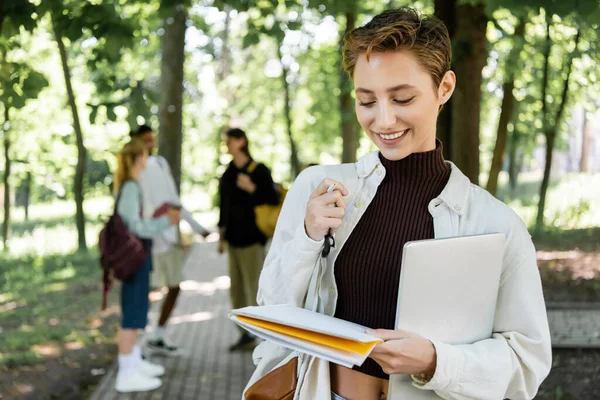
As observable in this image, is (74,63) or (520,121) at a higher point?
(74,63)

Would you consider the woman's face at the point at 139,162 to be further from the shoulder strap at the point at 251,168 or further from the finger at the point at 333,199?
the finger at the point at 333,199

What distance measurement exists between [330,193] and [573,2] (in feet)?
9.44

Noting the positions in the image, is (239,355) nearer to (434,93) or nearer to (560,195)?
(434,93)

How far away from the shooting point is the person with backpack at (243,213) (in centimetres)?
895

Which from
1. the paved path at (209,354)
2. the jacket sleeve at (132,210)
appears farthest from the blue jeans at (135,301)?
the paved path at (209,354)

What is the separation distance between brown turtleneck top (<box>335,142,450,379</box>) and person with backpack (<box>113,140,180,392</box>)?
17.3ft

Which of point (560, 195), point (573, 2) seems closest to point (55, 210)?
point (560, 195)

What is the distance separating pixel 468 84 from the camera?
270 inches

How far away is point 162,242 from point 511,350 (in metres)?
6.68

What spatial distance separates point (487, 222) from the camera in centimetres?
222

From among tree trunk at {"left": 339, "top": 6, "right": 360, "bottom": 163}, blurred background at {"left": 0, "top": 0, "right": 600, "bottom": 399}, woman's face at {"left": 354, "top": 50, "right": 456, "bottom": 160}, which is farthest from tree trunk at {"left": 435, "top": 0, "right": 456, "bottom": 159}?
tree trunk at {"left": 339, "top": 6, "right": 360, "bottom": 163}

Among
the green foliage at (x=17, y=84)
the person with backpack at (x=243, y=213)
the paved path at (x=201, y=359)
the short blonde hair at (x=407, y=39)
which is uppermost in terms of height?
the green foliage at (x=17, y=84)

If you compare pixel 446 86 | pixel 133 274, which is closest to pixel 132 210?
pixel 133 274

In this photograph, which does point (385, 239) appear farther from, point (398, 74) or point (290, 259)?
point (398, 74)
